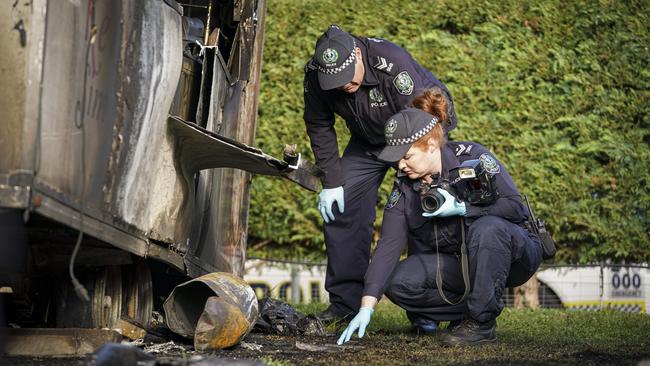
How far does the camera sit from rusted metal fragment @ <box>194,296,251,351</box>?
495cm

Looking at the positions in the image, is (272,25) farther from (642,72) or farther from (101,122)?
(101,122)

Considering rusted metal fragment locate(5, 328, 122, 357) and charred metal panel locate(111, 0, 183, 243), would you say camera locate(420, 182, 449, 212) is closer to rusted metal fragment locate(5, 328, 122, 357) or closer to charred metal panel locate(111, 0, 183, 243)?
Answer: charred metal panel locate(111, 0, 183, 243)

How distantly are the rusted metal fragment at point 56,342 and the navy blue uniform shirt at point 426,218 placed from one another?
4.61 feet

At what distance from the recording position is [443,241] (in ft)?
19.0

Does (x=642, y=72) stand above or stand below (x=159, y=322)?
above

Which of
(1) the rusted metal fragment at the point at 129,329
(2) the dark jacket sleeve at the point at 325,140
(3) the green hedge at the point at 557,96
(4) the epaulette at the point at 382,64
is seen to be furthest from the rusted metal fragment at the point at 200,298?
(3) the green hedge at the point at 557,96

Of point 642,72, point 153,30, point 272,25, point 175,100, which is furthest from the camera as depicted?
point 272,25

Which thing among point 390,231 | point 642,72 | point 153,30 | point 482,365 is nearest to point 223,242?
point 390,231

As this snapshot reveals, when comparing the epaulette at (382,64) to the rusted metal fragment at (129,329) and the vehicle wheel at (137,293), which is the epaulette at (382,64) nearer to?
the vehicle wheel at (137,293)

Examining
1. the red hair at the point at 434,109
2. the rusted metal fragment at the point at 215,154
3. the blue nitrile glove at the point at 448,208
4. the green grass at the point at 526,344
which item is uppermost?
the red hair at the point at 434,109

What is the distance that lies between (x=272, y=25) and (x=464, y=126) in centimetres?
205

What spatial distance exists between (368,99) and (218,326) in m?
1.84

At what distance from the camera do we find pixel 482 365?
4469 mm

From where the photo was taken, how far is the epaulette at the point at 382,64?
20.0 ft
